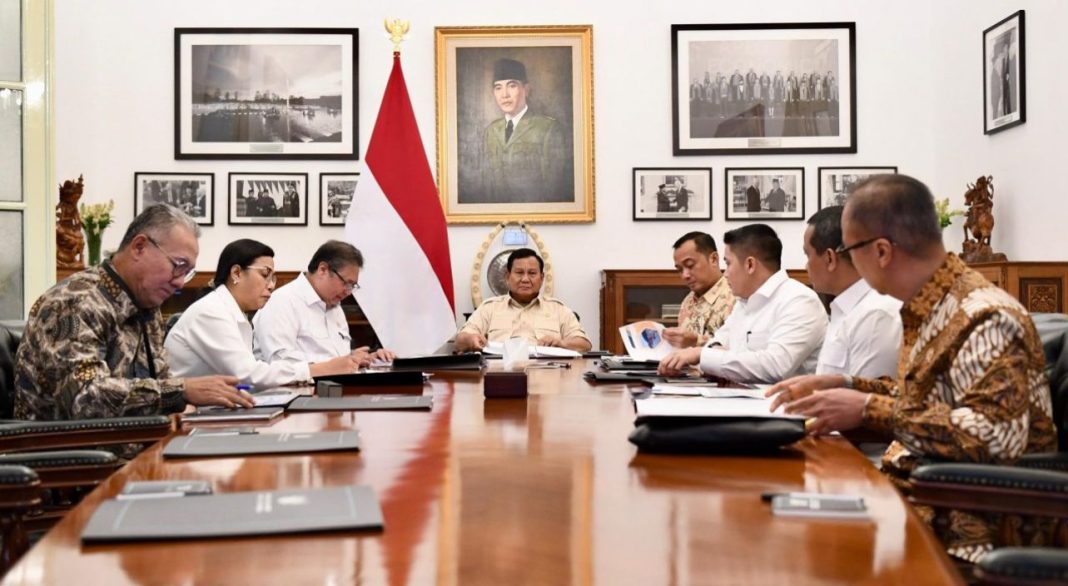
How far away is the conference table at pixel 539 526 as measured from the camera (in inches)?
47.9

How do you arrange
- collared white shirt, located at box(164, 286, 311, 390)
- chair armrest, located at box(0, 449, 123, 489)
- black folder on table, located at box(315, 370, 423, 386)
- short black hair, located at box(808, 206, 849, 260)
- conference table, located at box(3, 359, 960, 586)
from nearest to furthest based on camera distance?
conference table, located at box(3, 359, 960, 586) → chair armrest, located at box(0, 449, 123, 489) → short black hair, located at box(808, 206, 849, 260) → black folder on table, located at box(315, 370, 423, 386) → collared white shirt, located at box(164, 286, 311, 390)

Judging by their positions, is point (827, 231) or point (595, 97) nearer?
point (827, 231)

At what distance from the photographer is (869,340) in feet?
10.2

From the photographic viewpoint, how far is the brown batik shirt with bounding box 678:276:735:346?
19.4 feet

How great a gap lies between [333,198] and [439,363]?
3752mm

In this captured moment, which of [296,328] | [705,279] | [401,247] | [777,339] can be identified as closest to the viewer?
[777,339]

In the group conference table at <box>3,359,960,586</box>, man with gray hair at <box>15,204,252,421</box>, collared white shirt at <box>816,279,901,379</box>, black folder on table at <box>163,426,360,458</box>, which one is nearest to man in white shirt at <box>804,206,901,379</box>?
collared white shirt at <box>816,279,901,379</box>

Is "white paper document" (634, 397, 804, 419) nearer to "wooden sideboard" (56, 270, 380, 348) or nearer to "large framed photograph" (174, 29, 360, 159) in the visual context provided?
"wooden sideboard" (56, 270, 380, 348)

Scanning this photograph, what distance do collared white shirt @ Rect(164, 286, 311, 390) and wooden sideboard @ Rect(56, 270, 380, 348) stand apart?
3.25 metres

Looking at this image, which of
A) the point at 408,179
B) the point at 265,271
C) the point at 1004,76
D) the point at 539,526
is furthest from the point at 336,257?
the point at 1004,76

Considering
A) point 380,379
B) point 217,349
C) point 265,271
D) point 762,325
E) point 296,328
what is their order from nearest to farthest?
1. point 380,379
2. point 217,349
3. point 762,325
4. point 265,271
5. point 296,328

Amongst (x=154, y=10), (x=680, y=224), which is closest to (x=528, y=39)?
(x=680, y=224)

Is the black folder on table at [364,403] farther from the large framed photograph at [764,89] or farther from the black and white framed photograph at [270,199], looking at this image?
the large framed photograph at [764,89]

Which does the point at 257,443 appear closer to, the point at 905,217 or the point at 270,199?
the point at 905,217
